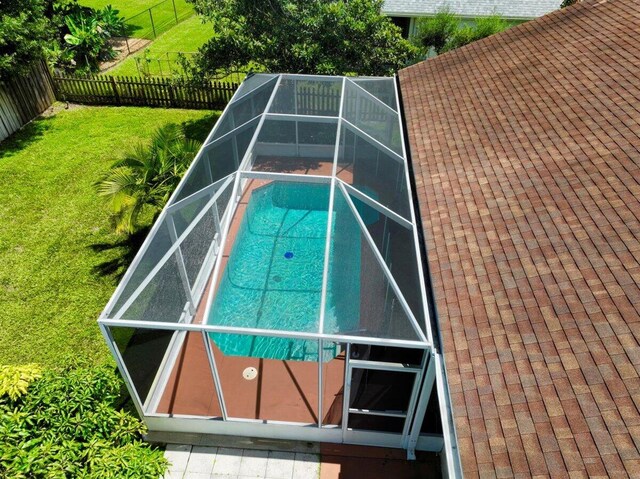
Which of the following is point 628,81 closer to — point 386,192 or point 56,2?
point 386,192

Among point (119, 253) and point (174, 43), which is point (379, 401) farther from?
point (174, 43)

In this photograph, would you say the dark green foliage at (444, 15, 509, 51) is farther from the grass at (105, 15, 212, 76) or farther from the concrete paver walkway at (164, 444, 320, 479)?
the concrete paver walkway at (164, 444, 320, 479)

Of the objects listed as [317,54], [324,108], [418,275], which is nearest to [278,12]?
[317,54]

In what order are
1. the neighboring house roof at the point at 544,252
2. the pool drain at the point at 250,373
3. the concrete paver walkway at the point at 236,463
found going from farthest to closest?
Answer: the pool drain at the point at 250,373, the concrete paver walkway at the point at 236,463, the neighboring house roof at the point at 544,252

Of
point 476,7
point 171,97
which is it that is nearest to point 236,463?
point 171,97

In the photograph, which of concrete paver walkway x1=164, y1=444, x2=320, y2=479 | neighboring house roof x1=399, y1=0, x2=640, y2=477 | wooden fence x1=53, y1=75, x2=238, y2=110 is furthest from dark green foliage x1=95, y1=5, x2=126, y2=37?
concrete paver walkway x1=164, y1=444, x2=320, y2=479

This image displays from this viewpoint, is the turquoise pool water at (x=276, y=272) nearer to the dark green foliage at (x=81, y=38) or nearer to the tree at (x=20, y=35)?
the tree at (x=20, y=35)

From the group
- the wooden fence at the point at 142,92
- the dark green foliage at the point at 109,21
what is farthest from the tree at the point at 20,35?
the dark green foliage at the point at 109,21
